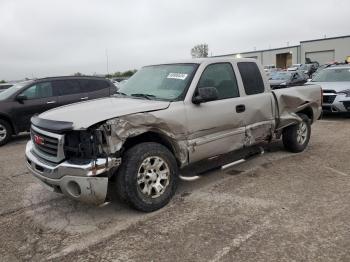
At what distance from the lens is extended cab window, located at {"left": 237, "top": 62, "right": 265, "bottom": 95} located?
19.2ft

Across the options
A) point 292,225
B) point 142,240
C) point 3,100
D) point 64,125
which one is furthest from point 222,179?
point 3,100

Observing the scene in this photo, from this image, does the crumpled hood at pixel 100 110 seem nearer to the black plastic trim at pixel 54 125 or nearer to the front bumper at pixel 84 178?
the black plastic trim at pixel 54 125

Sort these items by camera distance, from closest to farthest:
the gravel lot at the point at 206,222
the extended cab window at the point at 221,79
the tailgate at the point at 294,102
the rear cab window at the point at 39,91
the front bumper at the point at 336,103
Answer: the gravel lot at the point at 206,222 → the extended cab window at the point at 221,79 → the tailgate at the point at 294,102 → the rear cab window at the point at 39,91 → the front bumper at the point at 336,103

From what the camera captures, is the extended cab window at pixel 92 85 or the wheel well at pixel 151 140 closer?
the wheel well at pixel 151 140

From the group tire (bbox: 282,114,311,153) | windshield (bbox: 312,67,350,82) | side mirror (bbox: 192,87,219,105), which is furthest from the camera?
windshield (bbox: 312,67,350,82)

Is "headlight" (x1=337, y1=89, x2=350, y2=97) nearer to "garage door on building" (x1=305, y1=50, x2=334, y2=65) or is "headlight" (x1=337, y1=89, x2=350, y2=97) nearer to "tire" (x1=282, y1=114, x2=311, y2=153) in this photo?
"tire" (x1=282, y1=114, x2=311, y2=153)

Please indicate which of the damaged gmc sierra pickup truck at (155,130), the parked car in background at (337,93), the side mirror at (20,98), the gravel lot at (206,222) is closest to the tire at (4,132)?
the side mirror at (20,98)

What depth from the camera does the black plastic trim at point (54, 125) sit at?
4055mm

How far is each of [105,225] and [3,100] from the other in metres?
6.86

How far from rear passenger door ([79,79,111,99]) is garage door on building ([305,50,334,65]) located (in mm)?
53728

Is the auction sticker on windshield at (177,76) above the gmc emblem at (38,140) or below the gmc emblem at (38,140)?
above

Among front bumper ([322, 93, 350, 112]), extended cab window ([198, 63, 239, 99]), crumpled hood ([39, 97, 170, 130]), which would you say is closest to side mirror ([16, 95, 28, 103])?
crumpled hood ([39, 97, 170, 130])

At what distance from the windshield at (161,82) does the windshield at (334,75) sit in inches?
332

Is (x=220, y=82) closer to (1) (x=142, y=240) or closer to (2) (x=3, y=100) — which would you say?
(1) (x=142, y=240)
